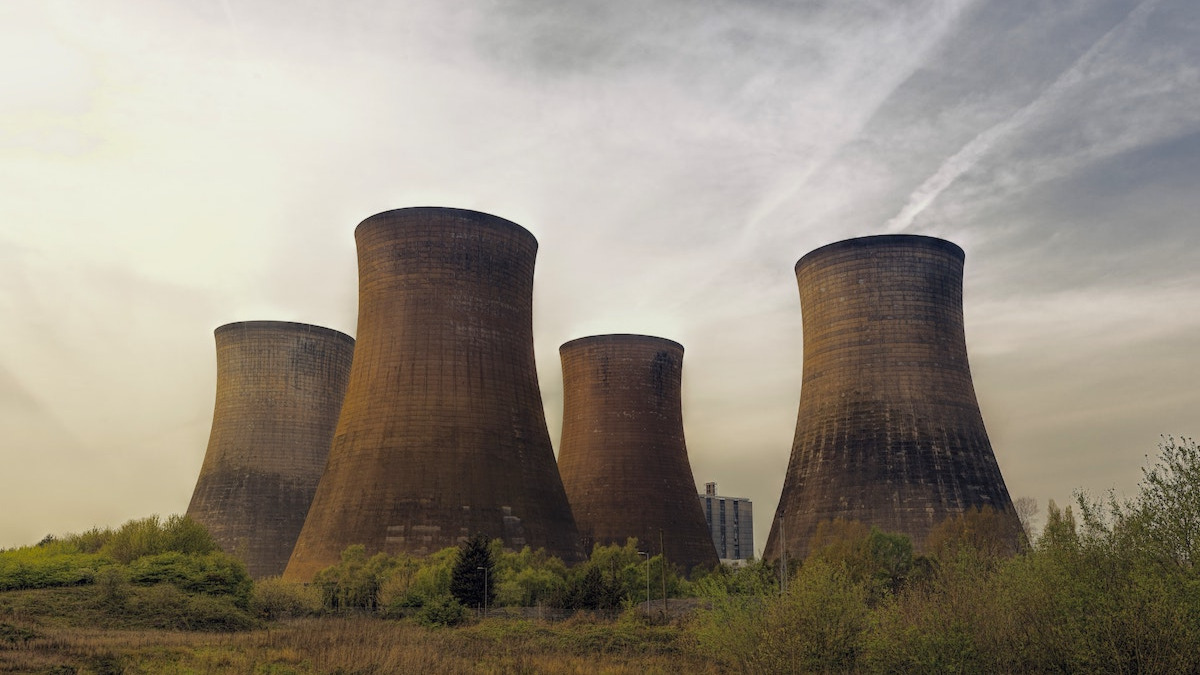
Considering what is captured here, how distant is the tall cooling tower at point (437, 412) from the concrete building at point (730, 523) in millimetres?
74416

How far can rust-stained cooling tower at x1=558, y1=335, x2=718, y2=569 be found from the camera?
37.9 meters

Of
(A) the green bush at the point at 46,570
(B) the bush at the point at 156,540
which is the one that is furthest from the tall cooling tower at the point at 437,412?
(A) the green bush at the point at 46,570

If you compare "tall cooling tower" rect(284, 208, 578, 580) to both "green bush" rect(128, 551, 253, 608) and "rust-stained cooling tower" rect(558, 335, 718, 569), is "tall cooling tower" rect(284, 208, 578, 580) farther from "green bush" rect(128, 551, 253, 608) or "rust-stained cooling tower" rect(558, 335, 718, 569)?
"rust-stained cooling tower" rect(558, 335, 718, 569)

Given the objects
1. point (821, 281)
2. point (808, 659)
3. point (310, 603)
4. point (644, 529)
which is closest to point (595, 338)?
point (644, 529)

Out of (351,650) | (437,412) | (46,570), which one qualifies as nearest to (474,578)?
(437,412)

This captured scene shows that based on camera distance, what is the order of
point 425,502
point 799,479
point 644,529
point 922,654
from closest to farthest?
point 922,654 < point 425,502 < point 799,479 < point 644,529

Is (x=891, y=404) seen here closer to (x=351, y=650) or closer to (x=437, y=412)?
(x=437, y=412)

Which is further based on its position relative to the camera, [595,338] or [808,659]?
[595,338]

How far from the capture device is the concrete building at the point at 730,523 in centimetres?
10181

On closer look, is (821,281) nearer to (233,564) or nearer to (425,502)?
(425,502)

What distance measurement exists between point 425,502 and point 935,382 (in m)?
16.1

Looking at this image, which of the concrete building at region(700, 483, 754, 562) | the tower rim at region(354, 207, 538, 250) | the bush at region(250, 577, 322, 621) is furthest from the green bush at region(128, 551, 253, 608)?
the concrete building at region(700, 483, 754, 562)

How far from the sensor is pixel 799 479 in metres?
31.4

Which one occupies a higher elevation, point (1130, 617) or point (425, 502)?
point (425, 502)
